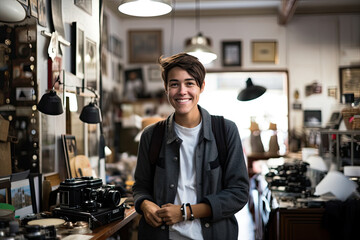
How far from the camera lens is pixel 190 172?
77.4 inches

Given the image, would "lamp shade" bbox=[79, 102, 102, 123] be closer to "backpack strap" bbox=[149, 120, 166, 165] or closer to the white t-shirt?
"backpack strap" bbox=[149, 120, 166, 165]

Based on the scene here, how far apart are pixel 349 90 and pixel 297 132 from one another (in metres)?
4.16

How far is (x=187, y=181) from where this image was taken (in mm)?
1958

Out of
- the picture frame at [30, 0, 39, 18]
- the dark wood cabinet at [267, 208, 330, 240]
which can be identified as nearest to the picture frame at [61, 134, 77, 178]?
the picture frame at [30, 0, 39, 18]

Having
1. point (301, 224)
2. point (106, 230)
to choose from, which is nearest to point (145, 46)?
point (301, 224)

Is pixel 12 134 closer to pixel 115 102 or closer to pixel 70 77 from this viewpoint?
pixel 70 77

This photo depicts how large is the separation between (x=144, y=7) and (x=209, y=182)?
1315mm

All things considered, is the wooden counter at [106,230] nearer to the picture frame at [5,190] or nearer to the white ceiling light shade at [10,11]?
the picture frame at [5,190]

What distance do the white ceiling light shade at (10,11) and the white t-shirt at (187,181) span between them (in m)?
1.03

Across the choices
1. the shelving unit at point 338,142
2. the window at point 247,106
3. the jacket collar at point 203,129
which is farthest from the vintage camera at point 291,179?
the window at point 247,106

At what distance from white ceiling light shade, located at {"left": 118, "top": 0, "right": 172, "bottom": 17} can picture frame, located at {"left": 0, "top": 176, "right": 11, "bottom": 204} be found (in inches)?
51.2

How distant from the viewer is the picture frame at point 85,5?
11.3 ft

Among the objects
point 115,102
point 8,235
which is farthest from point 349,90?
point 115,102

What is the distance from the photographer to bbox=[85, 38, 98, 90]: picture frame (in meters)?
3.62
